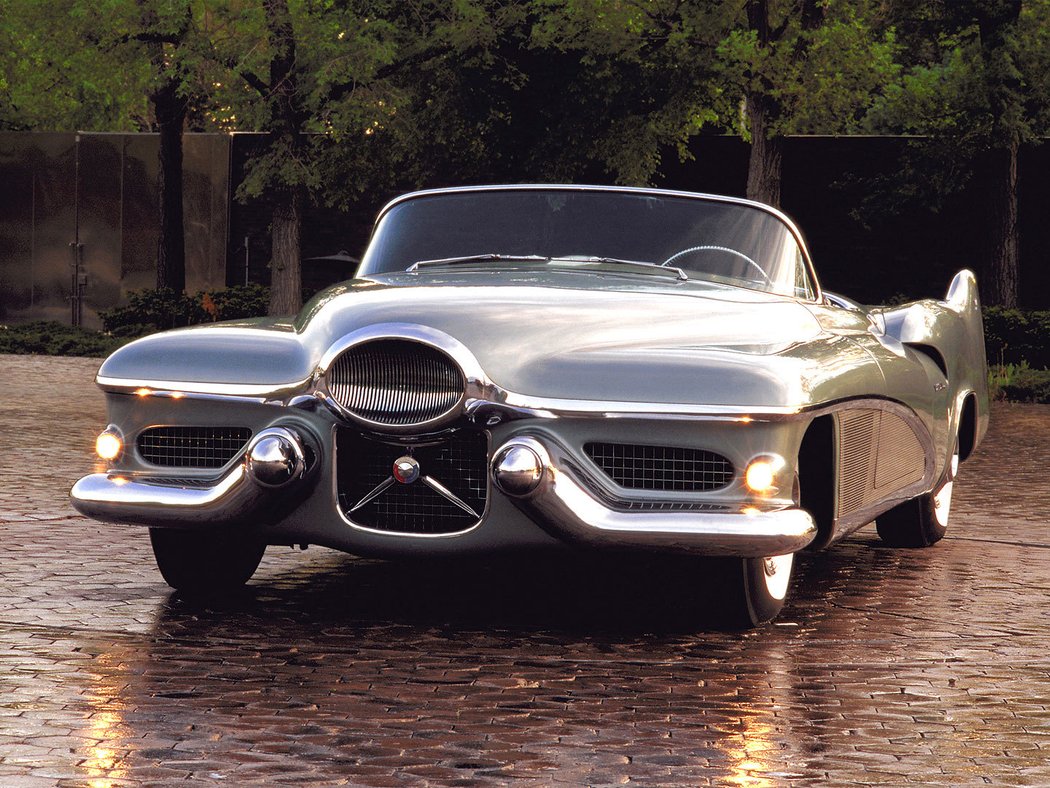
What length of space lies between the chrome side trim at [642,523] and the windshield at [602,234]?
173 cm

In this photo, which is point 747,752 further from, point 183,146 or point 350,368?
point 183,146

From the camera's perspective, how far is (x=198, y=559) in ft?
22.2

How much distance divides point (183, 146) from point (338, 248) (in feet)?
11.4

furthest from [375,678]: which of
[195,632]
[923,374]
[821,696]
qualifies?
[923,374]

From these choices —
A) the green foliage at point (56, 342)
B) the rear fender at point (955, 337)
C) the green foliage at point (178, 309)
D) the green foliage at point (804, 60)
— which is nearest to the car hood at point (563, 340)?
the rear fender at point (955, 337)

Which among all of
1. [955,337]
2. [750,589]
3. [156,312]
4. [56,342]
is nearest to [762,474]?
[750,589]

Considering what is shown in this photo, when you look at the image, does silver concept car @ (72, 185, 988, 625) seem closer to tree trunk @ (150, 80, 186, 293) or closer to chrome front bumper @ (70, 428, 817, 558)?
chrome front bumper @ (70, 428, 817, 558)

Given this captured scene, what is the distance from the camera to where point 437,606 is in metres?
6.65

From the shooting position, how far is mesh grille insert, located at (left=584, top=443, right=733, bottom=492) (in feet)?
19.1

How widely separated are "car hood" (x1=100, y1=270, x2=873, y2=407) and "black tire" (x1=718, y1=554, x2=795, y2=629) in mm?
651

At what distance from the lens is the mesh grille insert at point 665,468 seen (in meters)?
5.84

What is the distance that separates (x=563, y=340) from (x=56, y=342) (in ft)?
67.0

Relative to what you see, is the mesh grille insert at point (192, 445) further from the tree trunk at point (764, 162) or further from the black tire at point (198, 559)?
the tree trunk at point (764, 162)

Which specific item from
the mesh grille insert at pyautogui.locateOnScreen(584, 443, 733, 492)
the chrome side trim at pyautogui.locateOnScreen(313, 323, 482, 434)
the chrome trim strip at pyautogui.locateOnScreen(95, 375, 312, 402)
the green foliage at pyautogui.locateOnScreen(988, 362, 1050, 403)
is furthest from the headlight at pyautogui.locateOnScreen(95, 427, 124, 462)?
the green foliage at pyautogui.locateOnScreen(988, 362, 1050, 403)
